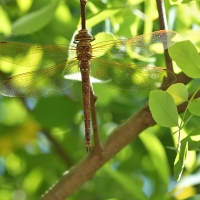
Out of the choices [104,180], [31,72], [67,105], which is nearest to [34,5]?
[31,72]

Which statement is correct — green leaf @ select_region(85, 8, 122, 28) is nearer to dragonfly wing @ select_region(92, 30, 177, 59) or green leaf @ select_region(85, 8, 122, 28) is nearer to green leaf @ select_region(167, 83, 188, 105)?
dragonfly wing @ select_region(92, 30, 177, 59)

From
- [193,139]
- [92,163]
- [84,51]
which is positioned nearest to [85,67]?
[84,51]

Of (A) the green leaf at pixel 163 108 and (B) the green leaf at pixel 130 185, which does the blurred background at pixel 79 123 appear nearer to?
(B) the green leaf at pixel 130 185

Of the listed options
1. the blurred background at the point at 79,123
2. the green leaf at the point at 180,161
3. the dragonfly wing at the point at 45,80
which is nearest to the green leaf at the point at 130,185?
the blurred background at the point at 79,123

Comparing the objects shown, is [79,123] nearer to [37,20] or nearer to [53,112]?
[53,112]

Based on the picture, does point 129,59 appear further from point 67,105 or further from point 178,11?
point 67,105

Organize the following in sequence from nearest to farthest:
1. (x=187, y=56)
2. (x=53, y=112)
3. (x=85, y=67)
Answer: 1. (x=187, y=56)
2. (x=85, y=67)
3. (x=53, y=112)
